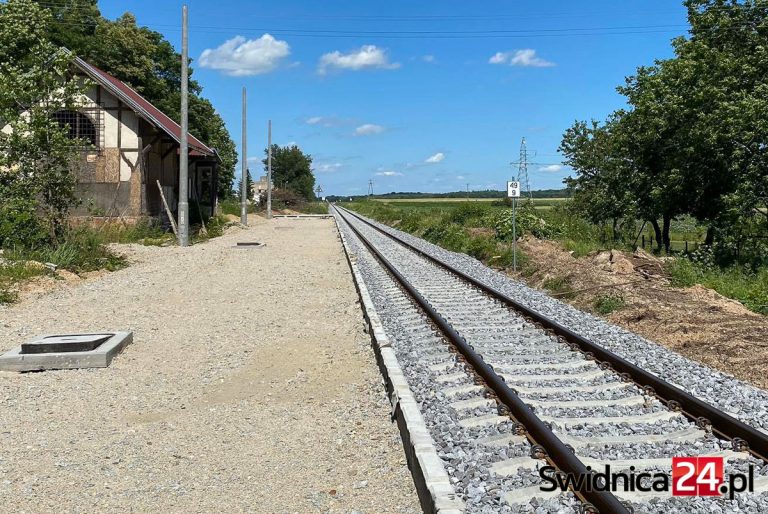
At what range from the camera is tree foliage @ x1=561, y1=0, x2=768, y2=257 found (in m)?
18.4

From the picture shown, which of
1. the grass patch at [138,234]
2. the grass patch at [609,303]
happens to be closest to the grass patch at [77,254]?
the grass patch at [138,234]

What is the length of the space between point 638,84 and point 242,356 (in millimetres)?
26966

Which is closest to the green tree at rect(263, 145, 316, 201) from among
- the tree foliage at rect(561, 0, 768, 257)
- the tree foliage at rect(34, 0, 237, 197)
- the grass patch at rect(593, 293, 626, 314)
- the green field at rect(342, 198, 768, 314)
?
the tree foliage at rect(34, 0, 237, 197)

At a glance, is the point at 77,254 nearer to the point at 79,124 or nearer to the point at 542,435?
the point at 79,124

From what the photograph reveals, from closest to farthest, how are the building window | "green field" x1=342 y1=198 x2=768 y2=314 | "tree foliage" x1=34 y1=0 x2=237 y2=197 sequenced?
"green field" x1=342 y1=198 x2=768 y2=314 < the building window < "tree foliage" x1=34 y1=0 x2=237 y2=197

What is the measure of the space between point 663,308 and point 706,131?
35.5ft

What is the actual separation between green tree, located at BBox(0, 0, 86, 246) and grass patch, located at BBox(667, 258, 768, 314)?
14222mm

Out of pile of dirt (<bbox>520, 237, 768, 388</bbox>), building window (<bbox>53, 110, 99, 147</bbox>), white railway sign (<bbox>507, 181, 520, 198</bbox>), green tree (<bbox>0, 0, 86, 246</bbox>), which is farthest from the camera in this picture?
building window (<bbox>53, 110, 99, 147</bbox>)

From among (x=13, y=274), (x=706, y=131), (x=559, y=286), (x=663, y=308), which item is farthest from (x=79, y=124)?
(x=663, y=308)

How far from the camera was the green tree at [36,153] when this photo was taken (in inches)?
635

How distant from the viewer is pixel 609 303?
465 inches

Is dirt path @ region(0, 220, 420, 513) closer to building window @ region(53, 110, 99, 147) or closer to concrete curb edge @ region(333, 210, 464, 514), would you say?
concrete curb edge @ region(333, 210, 464, 514)

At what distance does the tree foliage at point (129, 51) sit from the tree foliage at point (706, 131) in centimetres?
3095

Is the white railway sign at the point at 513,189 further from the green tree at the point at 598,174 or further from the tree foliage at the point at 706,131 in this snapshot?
the green tree at the point at 598,174
